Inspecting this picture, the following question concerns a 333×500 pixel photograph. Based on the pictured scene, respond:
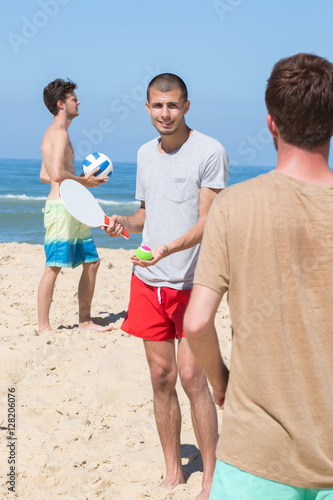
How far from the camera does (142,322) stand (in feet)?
10.6

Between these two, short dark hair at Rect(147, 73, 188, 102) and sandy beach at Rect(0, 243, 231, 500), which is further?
sandy beach at Rect(0, 243, 231, 500)

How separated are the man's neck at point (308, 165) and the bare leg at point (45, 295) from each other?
163 inches

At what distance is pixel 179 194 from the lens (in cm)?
316

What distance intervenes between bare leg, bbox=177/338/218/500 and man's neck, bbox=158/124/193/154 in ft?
3.28

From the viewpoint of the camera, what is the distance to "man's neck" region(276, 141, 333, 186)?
5.24 feet

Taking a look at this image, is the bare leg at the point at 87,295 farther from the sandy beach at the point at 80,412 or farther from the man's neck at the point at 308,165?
the man's neck at the point at 308,165

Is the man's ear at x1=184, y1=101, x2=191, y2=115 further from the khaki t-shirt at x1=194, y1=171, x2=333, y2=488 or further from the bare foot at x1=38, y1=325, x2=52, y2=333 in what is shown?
the bare foot at x1=38, y1=325, x2=52, y2=333

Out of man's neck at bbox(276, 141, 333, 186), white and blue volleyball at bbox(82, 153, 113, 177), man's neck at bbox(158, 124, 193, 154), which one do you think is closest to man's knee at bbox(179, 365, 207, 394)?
man's neck at bbox(158, 124, 193, 154)

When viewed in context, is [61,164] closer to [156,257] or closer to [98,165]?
[98,165]

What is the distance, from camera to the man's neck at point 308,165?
1.60m

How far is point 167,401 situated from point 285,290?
6.05 feet

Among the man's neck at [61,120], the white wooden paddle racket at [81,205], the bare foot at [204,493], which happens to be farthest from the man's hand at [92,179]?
the bare foot at [204,493]

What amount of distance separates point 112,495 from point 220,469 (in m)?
1.74

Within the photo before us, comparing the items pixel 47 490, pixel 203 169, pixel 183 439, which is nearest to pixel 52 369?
pixel 183 439
